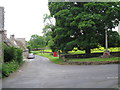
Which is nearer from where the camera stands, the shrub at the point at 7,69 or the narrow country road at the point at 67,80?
the narrow country road at the point at 67,80

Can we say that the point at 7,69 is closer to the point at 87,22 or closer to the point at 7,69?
the point at 7,69

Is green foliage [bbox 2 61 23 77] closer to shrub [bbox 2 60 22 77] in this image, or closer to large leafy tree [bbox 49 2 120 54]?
shrub [bbox 2 60 22 77]

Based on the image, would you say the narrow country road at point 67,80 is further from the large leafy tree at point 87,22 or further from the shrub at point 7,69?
the large leafy tree at point 87,22

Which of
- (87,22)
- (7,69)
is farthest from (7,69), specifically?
(87,22)

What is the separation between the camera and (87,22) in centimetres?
1902

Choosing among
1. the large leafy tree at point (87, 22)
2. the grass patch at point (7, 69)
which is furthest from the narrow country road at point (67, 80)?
the large leafy tree at point (87, 22)

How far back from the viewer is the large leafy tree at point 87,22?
19766mm

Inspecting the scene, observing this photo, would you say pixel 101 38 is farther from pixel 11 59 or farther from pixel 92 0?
pixel 11 59

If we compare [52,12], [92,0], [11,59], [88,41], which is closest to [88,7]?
[92,0]

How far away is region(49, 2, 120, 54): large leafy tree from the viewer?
19766mm

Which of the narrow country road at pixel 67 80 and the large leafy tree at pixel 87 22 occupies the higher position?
the large leafy tree at pixel 87 22

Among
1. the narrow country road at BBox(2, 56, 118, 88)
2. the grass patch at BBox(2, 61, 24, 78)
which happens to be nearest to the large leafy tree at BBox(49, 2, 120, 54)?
the narrow country road at BBox(2, 56, 118, 88)

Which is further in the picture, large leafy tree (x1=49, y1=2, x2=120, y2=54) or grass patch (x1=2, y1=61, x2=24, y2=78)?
large leafy tree (x1=49, y1=2, x2=120, y2=54)

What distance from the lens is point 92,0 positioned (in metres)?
21.4
